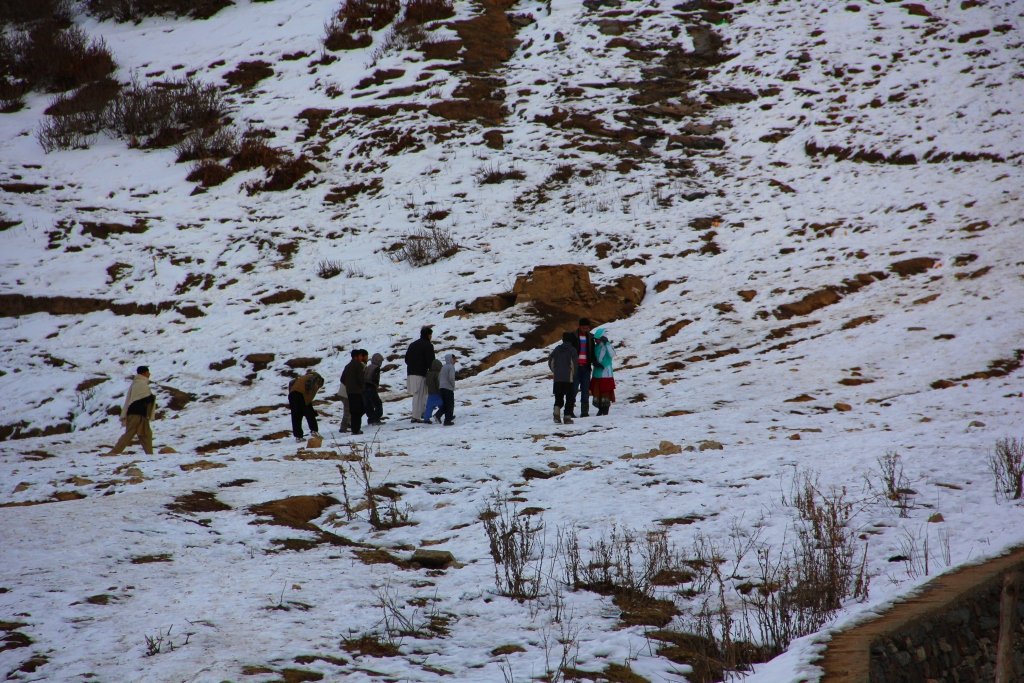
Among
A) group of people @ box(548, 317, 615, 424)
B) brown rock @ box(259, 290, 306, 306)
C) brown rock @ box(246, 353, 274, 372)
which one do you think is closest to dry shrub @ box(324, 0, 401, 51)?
brown rock @ box(259, 290, 306, 306)

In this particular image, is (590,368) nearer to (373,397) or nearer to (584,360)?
(584,360)

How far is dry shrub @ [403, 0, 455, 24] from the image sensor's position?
35812 millimetres

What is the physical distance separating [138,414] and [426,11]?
30.9 meters

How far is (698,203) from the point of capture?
22.6 metres

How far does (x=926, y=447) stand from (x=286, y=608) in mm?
6981

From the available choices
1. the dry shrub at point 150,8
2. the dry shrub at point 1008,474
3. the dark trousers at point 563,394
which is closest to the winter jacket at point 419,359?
the dark trousers at point 563,394

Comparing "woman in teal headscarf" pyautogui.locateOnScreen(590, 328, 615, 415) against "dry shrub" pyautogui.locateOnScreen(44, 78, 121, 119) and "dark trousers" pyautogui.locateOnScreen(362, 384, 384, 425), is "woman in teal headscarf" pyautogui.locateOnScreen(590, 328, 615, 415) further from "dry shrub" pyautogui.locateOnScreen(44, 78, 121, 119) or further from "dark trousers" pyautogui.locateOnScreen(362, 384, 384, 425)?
"dry shrub" pyautogui.locateOnScreen(44, 78, 121, 119)

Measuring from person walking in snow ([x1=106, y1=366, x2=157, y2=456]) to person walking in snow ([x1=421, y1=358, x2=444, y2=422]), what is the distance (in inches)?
176

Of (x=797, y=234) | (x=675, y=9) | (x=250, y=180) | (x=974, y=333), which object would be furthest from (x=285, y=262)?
(x=675, y=9)

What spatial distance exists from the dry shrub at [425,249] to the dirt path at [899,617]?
58.3ft

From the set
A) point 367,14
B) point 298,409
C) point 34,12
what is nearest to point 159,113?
point 367,14

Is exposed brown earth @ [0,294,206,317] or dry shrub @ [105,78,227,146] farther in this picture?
dry shrub @ [105,78,227,146]

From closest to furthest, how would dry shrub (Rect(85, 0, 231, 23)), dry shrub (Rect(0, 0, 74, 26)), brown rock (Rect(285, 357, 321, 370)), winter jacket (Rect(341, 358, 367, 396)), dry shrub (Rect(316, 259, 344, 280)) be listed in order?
1. winter jacket (Rect(341, 358, 367, 396))
2. brown rock (Rect(285, 357, 321, 370))
3. dry shrub (Rect(316, 259, 344, 280))
4. dry shrub (Rect(0, 0, 74, 26))
5. dry shrub (Rect(85, 0, 231, 23))

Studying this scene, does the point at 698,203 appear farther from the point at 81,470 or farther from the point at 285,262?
the point at 81,470
